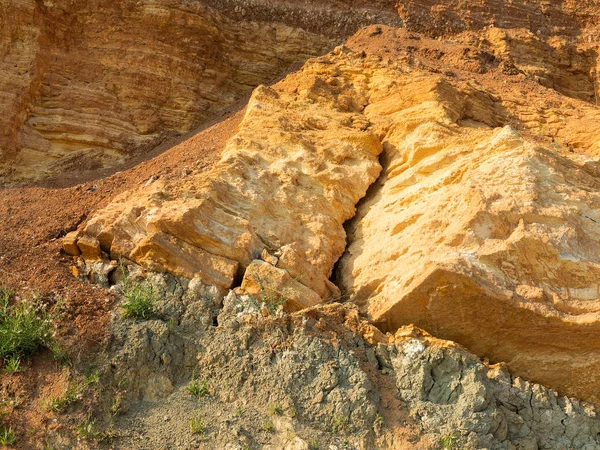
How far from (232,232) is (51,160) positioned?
352 centimetres

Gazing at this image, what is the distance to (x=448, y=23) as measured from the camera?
42.5 feet

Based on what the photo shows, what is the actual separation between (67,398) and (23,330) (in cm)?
79

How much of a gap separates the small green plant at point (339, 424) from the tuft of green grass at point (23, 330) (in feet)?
8.74

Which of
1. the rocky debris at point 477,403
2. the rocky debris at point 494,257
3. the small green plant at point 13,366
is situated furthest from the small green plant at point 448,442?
the small green plant at point 13,366

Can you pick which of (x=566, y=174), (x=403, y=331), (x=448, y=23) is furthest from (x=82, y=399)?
(x=448, y=23)

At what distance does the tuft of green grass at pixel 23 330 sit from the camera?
6.78 m

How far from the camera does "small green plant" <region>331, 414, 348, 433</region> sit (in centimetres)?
675

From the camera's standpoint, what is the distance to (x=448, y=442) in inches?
268

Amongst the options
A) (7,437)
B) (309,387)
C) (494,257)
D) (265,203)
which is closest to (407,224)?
(494,257)

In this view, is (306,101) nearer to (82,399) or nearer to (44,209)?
(44,209)

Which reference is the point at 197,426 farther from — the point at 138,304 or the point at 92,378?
the point at 138,304

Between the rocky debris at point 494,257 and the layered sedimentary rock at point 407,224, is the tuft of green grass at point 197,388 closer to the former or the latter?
the layered sedimentary rock at point 407,224

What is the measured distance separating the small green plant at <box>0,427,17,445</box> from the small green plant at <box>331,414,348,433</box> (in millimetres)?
2697

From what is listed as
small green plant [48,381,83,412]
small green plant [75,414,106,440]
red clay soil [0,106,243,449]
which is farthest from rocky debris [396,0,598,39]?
small green plant [75,414,106,440]
